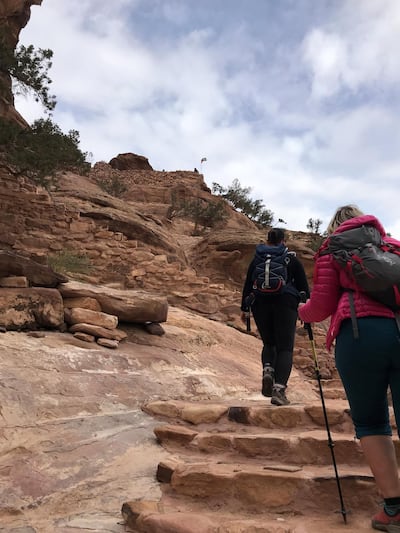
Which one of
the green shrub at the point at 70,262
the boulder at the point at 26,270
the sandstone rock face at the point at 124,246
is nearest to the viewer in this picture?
the boulder at the point at 26,270

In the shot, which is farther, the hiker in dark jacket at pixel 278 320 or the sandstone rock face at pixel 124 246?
the sandstone rock face at pixel 124 246

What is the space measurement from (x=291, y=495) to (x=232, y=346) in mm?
4678

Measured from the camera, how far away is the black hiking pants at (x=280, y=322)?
3.96 meters

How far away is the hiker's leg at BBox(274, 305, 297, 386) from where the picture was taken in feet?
13.0

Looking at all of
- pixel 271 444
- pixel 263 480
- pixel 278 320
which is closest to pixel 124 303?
pixel 278 320

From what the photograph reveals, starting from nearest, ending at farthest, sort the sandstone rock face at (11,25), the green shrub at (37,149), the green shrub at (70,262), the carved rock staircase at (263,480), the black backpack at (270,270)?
the carved rock staircase at (263,480) → the black backpack at (270,270) → the green shrub at (70,262) → the green shrub at (37,149) → the sandstone rock face at (11,25)

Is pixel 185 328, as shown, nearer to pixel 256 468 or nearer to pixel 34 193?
pixel 256 468

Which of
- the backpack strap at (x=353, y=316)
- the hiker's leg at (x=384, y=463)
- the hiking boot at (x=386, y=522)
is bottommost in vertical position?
the hiking boot at (x=386, y=522)

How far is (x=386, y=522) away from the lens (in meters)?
2.02

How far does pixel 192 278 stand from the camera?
34.1ft

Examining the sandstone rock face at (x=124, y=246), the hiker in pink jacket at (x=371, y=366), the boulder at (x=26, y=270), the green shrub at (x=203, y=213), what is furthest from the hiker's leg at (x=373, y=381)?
the green shrub at (x=203, y=213)

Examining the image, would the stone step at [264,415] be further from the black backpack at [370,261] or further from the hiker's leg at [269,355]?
the black backpack at [370,261]

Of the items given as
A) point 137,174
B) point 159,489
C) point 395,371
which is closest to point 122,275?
point 159,489

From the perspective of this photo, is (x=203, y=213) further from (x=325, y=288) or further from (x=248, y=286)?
(x=325, y=288)
